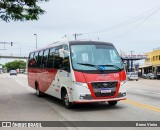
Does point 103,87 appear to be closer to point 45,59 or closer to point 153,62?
point 45,59

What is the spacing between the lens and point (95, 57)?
1275 cm

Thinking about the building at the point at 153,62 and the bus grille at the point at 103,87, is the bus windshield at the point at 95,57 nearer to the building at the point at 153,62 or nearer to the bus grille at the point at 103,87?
the bus grille at the point at 103,87

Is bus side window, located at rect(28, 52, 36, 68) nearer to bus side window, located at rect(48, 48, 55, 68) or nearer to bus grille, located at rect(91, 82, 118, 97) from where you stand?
bus side window, located at rect(48, 48, 55, 68)

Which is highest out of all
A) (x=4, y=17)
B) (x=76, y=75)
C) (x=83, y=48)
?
(x=4, y=17)

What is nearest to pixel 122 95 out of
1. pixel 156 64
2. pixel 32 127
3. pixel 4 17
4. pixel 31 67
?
pixel 32 127

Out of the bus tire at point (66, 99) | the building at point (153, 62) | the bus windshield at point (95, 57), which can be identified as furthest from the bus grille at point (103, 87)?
the building at point (153, 62)

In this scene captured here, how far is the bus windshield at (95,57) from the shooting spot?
40.6 feet

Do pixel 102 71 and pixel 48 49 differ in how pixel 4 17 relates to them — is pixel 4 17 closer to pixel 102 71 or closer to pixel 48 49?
pixel 48 49

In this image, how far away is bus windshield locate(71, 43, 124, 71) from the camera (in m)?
12.4

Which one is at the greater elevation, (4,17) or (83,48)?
(4,17)

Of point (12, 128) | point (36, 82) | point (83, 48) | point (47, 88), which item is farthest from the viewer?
point (36, 82)

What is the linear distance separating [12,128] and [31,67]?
11906 millimetres

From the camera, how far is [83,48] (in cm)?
1300

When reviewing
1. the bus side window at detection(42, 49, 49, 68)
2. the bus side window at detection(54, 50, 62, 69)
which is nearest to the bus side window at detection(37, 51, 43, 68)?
the bus side window at detection(42, 49, 49, 68)
